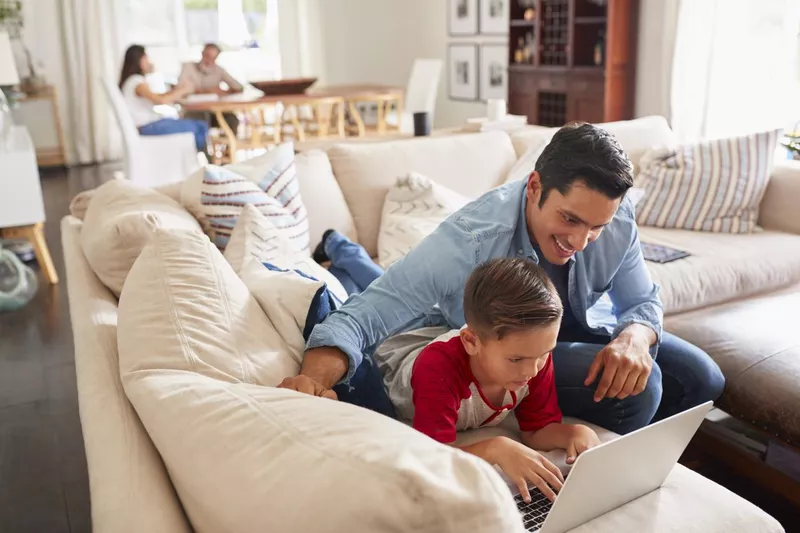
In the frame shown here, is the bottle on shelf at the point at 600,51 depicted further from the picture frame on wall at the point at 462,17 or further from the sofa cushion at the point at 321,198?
the sofa cushion at the point at 321,198

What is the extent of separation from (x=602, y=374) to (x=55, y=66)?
23.5ft

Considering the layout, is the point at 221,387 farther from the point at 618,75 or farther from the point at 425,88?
the point at 425,88

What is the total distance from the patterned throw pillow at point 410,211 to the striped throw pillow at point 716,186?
888mm

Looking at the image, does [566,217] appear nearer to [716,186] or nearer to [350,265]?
[350,265]

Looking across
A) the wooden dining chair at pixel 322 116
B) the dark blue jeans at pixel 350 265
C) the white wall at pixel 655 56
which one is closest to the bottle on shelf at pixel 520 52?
the white wall at pixel 655 56

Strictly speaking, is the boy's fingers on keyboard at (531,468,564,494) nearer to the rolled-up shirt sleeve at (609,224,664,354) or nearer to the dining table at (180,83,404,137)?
the rolled-up shirt sleeve at (609,224,664,354)

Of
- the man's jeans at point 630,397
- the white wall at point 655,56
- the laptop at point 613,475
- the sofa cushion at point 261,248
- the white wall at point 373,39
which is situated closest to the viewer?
the laptop at point 613,475

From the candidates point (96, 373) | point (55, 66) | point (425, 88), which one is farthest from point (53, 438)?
point (55, 66)

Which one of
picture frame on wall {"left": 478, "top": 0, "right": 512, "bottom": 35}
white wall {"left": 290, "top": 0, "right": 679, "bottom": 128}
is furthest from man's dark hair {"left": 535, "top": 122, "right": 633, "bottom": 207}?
white wall {"left": 290, "top": 0, "right": 679, "bottom": 128}

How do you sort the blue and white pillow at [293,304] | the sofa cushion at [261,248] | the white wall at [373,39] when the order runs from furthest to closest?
the white wall at [373,39] → the sofa cushion at [261,248] → the blue and white pillow at [293,304]

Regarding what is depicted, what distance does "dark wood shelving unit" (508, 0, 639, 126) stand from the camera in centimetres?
514

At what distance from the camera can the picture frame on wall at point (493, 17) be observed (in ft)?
21.6

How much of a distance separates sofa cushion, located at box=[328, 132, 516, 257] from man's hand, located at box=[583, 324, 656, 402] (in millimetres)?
1342

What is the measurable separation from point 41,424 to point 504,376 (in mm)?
1920
